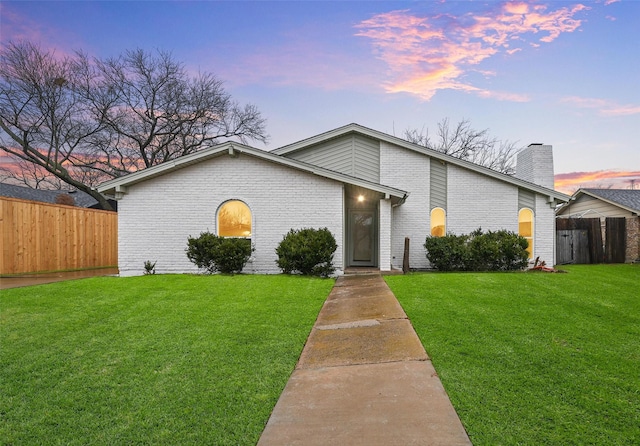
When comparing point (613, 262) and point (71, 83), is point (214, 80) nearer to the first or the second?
point (71, 83)

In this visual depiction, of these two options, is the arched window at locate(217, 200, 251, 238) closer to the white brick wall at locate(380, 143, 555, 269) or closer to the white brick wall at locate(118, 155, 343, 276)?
the white brick wall at locate(118, 155, 343, 276)

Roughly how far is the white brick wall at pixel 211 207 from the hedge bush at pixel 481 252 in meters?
3.79

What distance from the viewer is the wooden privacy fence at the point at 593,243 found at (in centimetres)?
1559

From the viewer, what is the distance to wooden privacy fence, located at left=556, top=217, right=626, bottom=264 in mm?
15586

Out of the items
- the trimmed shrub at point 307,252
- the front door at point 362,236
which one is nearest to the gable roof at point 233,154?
the trimmed shrub at point 307,252

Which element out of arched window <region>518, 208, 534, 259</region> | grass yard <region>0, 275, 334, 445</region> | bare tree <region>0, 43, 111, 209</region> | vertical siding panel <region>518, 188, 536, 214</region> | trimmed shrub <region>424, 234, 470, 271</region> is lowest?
grass yard <region>0, 275, 334, 445</region>

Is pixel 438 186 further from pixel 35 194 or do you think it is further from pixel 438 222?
pixel 35 194

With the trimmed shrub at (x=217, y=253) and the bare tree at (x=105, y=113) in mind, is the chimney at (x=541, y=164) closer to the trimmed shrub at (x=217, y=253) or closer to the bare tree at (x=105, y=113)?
the trimmed shrub at (x=217, y=253)

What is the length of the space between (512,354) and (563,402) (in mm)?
1003

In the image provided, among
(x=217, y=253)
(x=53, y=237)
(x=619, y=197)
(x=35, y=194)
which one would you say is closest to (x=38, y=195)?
(x=35, y=194)

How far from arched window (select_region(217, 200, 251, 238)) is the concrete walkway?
6154 mm

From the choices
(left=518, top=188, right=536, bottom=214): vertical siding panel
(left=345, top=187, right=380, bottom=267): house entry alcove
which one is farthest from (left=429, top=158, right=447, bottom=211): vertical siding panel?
(left=518, top=188, right=536, bottom=214): vertical siding panel

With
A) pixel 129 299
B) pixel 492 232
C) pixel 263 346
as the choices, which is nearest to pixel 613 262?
pixel 492 232

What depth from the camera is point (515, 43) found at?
11.6m
